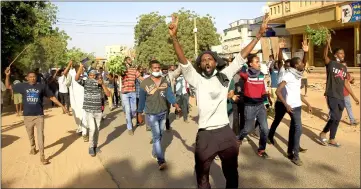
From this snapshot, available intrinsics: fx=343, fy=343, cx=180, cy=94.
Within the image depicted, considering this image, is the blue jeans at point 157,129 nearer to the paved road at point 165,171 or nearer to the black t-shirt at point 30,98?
the paved road at point 165,171

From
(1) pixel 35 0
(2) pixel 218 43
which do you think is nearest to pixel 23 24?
(1) pixel 35 0

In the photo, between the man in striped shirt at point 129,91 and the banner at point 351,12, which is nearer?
the man in striped shirt at point 129,91

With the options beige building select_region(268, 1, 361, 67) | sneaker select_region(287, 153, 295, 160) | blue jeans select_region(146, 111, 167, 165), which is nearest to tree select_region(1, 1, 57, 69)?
blue jeans select_region(146, 111, 167, 165)

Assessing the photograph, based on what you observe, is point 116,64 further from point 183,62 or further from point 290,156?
point 183,62

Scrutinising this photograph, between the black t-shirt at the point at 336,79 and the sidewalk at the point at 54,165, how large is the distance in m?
4.25

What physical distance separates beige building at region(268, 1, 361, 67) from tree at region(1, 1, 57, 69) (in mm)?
14214

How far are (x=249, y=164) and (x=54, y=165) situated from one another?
338 cm

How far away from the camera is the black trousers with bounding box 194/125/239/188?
3.45m

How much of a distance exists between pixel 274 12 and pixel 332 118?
2042cm

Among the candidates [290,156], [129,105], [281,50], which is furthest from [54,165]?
[281,50]

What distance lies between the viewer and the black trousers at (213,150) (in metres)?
3.45

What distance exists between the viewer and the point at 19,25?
14930mm

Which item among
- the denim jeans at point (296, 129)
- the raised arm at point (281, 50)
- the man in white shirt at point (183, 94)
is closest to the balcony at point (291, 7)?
the man in white shirt at point (183, 94)

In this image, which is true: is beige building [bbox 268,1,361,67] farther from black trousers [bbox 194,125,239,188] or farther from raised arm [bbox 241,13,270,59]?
black trousers [bbox 194,125,239,188]
